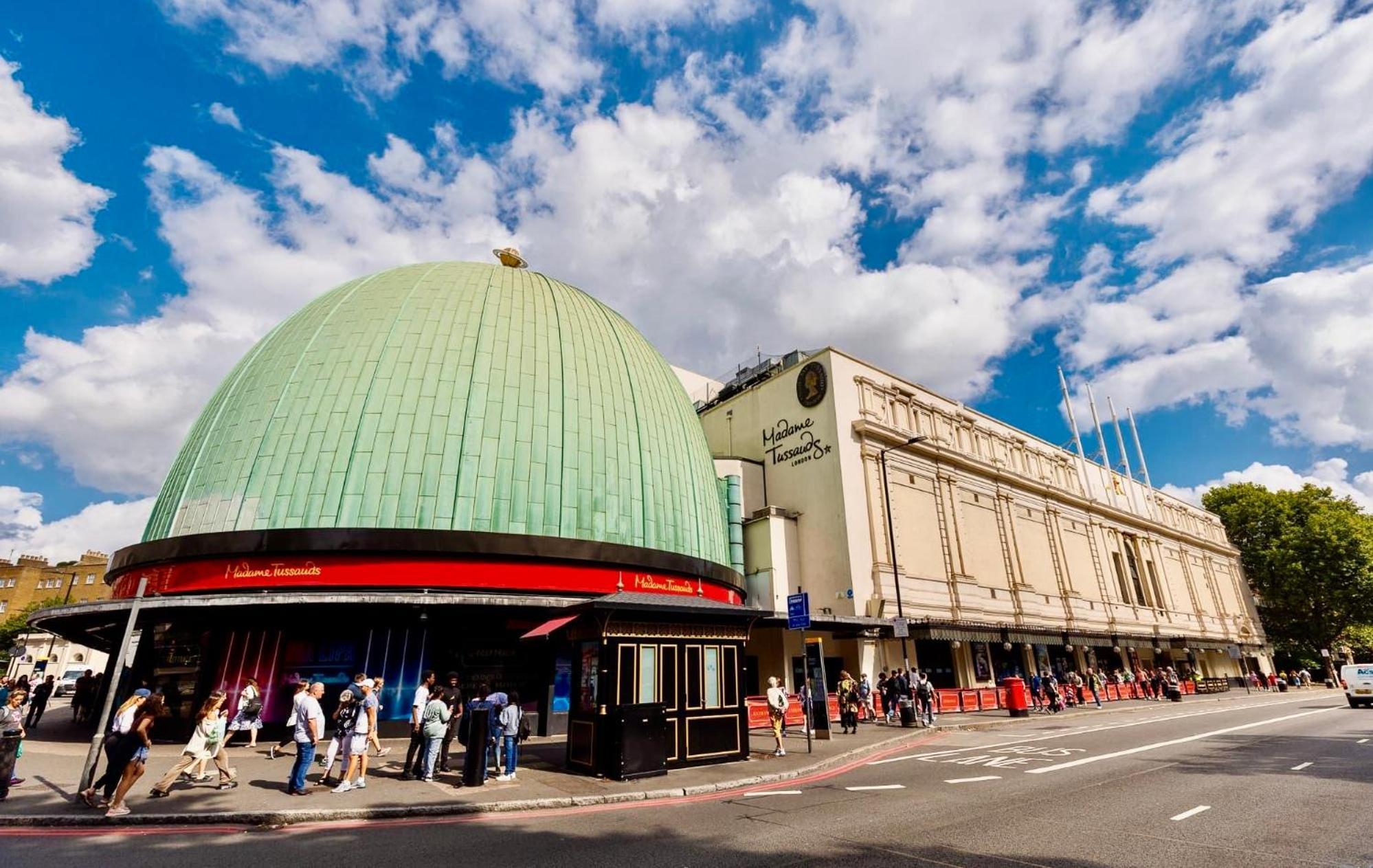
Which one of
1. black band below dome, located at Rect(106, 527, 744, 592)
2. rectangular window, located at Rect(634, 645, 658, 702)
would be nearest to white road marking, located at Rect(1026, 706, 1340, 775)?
rectangular window, located at Rect(634, 645, 658, 702)

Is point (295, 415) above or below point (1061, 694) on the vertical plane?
above

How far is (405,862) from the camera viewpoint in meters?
7.54

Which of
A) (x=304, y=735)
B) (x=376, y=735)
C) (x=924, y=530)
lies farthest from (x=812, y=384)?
(x=304, y=735)

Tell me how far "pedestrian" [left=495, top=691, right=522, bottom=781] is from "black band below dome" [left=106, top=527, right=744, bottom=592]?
8.46 meters

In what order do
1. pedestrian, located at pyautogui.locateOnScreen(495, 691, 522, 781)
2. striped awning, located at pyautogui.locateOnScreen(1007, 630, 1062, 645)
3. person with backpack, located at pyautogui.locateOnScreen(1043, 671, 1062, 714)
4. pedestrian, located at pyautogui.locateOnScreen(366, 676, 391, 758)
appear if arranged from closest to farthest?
pedestrian, located at pyautogui.locateOnScreen(495, 691, 522, 781)
pedestrian, located at pyautogui.locateOnScreen(366, 676, 391, 758)
person with backpack, located at pyautogui.locateOnScreen(1043, 671, 1062, 714)
striped awning, located at pyautogui.locateOnScreen(1007, 630, 1062, 645)

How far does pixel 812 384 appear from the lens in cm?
3538

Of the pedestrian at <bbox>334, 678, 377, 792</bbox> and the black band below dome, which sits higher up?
the black band below dome

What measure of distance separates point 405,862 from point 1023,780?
1148cm

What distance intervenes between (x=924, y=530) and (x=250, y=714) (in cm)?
3021

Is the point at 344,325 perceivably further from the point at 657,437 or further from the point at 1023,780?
the point at 1023,780

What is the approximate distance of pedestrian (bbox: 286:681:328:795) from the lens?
10.7m

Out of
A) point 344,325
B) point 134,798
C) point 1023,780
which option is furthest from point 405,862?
point 344,325

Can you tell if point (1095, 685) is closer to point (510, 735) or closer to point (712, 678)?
→ point (712, 678)

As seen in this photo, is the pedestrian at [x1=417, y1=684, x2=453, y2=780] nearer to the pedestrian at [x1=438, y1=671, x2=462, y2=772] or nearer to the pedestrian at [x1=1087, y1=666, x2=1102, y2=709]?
the pedestrian at [x1=438, y1=671, x2=462, y2=772]
